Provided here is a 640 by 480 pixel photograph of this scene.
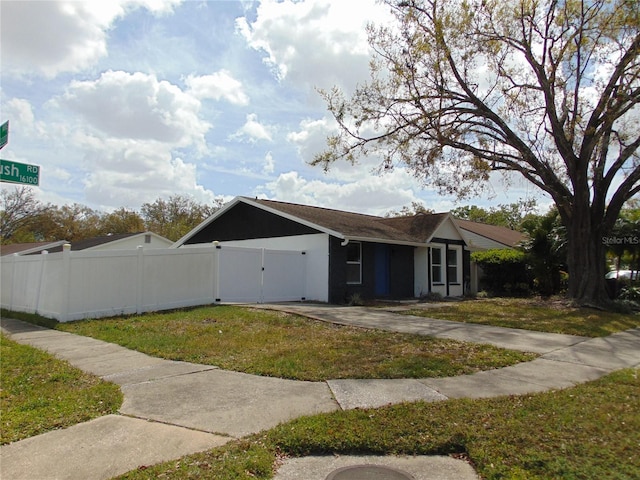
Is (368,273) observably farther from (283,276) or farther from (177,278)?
(177,278)

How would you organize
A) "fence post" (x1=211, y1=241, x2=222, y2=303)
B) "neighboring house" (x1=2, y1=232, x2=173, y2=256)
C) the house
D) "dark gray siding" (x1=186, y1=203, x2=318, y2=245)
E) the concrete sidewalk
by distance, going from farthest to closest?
"neighboring house" (x1=2, y1=232, x2=173, y2=256)
"dark gray siding" (x1=186, y1=203, x2=318, y2=245)
the house
"fence post" (x1=211, y1=241, x2=222, y2=303)
the concrete sidewalk

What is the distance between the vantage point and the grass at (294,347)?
Answer: 21.8 feet

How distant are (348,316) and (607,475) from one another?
9272 millimetres

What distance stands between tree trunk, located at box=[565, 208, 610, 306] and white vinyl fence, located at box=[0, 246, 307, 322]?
986cm

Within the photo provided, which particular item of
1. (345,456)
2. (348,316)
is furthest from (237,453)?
(348,316)

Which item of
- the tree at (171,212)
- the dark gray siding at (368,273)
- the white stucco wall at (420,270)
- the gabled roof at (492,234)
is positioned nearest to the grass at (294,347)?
the dark gray siding at (368,273)

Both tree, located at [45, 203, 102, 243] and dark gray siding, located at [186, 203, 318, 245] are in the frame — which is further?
tree, located at [45, 203, 102, 243]

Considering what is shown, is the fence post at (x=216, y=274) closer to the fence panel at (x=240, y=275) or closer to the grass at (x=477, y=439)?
the fence panel at (x=240, y=275)

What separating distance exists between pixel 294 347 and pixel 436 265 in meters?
15.5

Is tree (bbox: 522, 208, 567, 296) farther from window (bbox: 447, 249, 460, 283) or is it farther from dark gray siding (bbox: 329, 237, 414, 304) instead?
dark gray siding (bbox: 329, 237, 414, 304)

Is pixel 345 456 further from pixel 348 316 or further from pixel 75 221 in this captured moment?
pixel 75 221

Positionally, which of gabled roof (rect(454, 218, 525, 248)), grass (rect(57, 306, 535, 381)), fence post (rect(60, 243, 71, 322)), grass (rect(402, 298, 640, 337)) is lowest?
grass (rect(57, 306, 535, 381))

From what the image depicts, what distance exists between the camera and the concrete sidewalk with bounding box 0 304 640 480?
12.5ft

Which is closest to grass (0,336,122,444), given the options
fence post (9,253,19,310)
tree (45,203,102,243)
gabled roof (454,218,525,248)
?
fence post (9,253,19,310)
